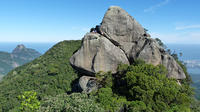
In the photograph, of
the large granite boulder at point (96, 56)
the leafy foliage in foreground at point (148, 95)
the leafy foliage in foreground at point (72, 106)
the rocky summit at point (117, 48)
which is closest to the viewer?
the leafy foliage in foreground at point (72, 106)

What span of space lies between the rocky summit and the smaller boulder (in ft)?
2.87

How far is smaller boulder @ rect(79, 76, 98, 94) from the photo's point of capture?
1891 cm

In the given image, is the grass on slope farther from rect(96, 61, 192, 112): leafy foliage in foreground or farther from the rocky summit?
rect(96, 61, 192, 112): leafy foliage in foreground

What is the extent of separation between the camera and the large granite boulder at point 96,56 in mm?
19438

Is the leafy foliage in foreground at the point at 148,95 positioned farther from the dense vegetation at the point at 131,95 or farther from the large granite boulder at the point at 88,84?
the large granite boulder at the point at 88,84

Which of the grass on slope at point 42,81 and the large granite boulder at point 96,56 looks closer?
the large granite boulder at point 96,56

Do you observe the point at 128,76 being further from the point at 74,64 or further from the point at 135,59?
the point at 74,64

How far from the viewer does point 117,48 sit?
20891mm

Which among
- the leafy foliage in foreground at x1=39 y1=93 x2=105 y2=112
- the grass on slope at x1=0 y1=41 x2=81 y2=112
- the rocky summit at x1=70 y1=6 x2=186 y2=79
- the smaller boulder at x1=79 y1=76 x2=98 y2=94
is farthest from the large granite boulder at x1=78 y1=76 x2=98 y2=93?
the grass on slope at x1=0 y1=41 x2=81 y2=112

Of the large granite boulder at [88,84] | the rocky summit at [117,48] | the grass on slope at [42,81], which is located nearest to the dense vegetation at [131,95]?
the large granite boulder at [88,84]

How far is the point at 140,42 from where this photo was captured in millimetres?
21375

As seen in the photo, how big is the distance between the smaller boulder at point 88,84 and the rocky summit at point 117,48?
874 mm

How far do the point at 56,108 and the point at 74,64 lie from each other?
7691mm

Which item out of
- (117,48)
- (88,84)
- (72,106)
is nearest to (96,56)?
(117,48)
